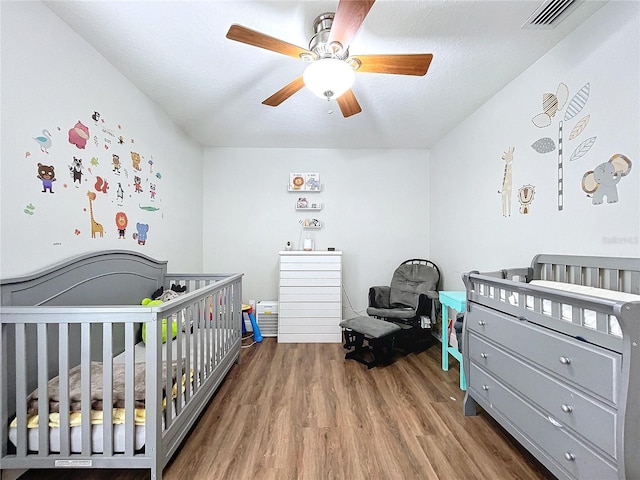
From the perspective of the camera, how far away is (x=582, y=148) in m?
1.62

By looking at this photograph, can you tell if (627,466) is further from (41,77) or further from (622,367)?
(41,77)

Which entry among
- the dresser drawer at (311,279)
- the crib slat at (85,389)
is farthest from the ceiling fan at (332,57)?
the dresser drawer at (311,279)

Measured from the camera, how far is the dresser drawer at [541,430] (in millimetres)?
1088

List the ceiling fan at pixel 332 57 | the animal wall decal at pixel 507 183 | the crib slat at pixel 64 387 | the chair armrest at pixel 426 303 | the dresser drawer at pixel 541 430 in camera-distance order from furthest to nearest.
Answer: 1. the chair armrest at pixel 426 303
2. the animal wall decal at pixel 507 183
3. the ceiling fan at pixel 332 57
4. the crib slat at pixel 64 387
5. the dresser drawer at pixel 541 430

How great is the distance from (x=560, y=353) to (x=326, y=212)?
113 inches

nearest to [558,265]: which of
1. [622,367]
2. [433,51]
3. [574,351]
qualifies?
[574,351]

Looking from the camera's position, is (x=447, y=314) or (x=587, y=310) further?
(x=447, y=314)

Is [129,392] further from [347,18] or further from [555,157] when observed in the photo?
[555,157]

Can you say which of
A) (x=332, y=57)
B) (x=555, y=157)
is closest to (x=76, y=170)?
(x=332, y=57)

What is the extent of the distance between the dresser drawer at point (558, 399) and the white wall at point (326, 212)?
7.09 ft

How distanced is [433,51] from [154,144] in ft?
8.00

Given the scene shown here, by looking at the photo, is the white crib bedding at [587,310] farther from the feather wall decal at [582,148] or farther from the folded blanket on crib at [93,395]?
the folded blanket on crib at [93,395]

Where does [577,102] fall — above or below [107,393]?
above

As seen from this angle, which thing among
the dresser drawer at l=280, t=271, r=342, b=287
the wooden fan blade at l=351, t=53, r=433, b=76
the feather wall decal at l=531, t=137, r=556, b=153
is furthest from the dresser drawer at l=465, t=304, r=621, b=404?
the dresser drawer at l=280, t=271, r=342, b=287
